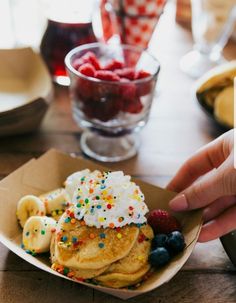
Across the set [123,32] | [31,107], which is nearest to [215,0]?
[123,32]

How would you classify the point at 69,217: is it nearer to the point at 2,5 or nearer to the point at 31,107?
the point at 31,107

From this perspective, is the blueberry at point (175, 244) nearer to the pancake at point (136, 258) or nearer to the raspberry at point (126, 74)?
the pancake at point (136, 258)

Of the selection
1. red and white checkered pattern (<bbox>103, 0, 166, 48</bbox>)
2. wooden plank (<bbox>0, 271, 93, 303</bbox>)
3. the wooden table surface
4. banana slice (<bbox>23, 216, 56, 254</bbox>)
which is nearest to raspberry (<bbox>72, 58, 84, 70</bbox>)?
the wooden table surface

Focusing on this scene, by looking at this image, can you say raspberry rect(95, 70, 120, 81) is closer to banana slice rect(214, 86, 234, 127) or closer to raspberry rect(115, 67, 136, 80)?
raspberry rect(115, 67, 136, 80)

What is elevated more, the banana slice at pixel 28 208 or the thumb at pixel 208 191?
the thumb at pixel 208 191

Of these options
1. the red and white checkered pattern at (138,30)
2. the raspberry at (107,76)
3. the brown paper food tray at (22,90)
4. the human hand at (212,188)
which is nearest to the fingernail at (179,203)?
the human hand at (212,188)
